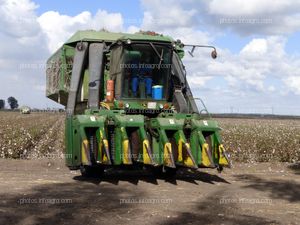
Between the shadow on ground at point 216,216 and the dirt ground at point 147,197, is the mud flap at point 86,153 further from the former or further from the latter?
the shadow on ground at point 216,216

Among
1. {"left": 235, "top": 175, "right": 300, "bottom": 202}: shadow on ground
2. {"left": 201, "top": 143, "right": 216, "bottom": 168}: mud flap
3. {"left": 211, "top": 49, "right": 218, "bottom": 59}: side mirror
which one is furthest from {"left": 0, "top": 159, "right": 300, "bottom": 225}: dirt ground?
{"left": 211, "top": 49, "right": 218, "bottom": 59}: side mirror

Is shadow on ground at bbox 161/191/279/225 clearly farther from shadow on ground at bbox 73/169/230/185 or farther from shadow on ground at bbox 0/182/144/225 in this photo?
shadow on ground at bbox 73/169/230/185

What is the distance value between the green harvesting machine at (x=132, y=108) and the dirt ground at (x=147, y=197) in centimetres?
52

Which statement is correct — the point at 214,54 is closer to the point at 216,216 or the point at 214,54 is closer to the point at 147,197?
the point at 147,197

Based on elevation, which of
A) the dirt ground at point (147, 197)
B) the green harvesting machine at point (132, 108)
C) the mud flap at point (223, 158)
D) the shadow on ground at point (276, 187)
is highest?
the green harvesting machine at point (132, 108)

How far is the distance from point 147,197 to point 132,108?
9.26 ft

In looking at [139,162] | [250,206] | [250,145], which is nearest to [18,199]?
[139,162]

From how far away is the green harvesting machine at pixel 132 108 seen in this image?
1013 cm

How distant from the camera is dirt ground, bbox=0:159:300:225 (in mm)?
7004

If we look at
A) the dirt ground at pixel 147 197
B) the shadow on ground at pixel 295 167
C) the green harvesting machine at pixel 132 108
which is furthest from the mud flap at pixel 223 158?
the shadow on ground at pixel 295 167

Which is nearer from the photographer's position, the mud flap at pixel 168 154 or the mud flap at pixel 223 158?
the mud flap at pixel 168 154

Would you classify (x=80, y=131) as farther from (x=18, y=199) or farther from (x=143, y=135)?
(x=18, y=199)

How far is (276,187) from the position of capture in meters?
10.5

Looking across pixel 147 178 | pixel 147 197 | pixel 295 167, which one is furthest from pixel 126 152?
pixel 295 167
